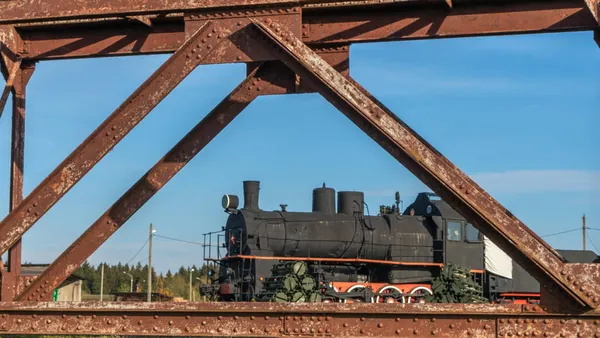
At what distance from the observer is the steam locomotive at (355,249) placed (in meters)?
24.8

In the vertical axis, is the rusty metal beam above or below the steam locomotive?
below

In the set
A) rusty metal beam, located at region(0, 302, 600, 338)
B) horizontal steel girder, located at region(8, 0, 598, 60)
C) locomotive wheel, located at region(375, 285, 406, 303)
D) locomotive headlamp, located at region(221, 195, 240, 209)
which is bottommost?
rusty metal beam, located at region(0, 302, 600, 338)

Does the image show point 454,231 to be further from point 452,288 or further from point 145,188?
point 145,188

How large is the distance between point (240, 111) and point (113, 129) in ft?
4.04

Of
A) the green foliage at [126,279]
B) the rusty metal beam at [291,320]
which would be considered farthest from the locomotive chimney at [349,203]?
the green foliage at [126,279]

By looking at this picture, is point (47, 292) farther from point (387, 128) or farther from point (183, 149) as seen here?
point (387, 128)

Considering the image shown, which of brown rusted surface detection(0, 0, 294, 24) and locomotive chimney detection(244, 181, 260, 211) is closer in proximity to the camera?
brown rusted surface detection(0, 0, 294, 24)

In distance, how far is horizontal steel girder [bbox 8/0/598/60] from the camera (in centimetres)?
715

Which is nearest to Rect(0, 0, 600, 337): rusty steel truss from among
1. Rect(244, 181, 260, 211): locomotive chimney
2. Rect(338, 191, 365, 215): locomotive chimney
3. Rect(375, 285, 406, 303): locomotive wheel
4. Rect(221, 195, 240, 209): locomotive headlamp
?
Rect(375, 285, 406, 303): locomotive wheel

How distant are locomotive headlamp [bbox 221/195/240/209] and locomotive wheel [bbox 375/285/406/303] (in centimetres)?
537

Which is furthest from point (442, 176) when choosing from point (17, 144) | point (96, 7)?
point (17, 144)

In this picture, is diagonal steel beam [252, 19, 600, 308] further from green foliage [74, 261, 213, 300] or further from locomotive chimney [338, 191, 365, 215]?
green foliage [74, 261, 213, 300]

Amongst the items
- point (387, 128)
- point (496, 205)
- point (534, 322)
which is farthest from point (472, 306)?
point (387, 128)

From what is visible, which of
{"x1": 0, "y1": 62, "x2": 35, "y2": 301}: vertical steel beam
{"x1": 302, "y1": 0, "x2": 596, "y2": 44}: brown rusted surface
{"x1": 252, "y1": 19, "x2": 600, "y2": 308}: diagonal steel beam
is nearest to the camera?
{"x1": 252, "y1": 19, "x2": 600, "y2": 308}: diagonal steel beam
